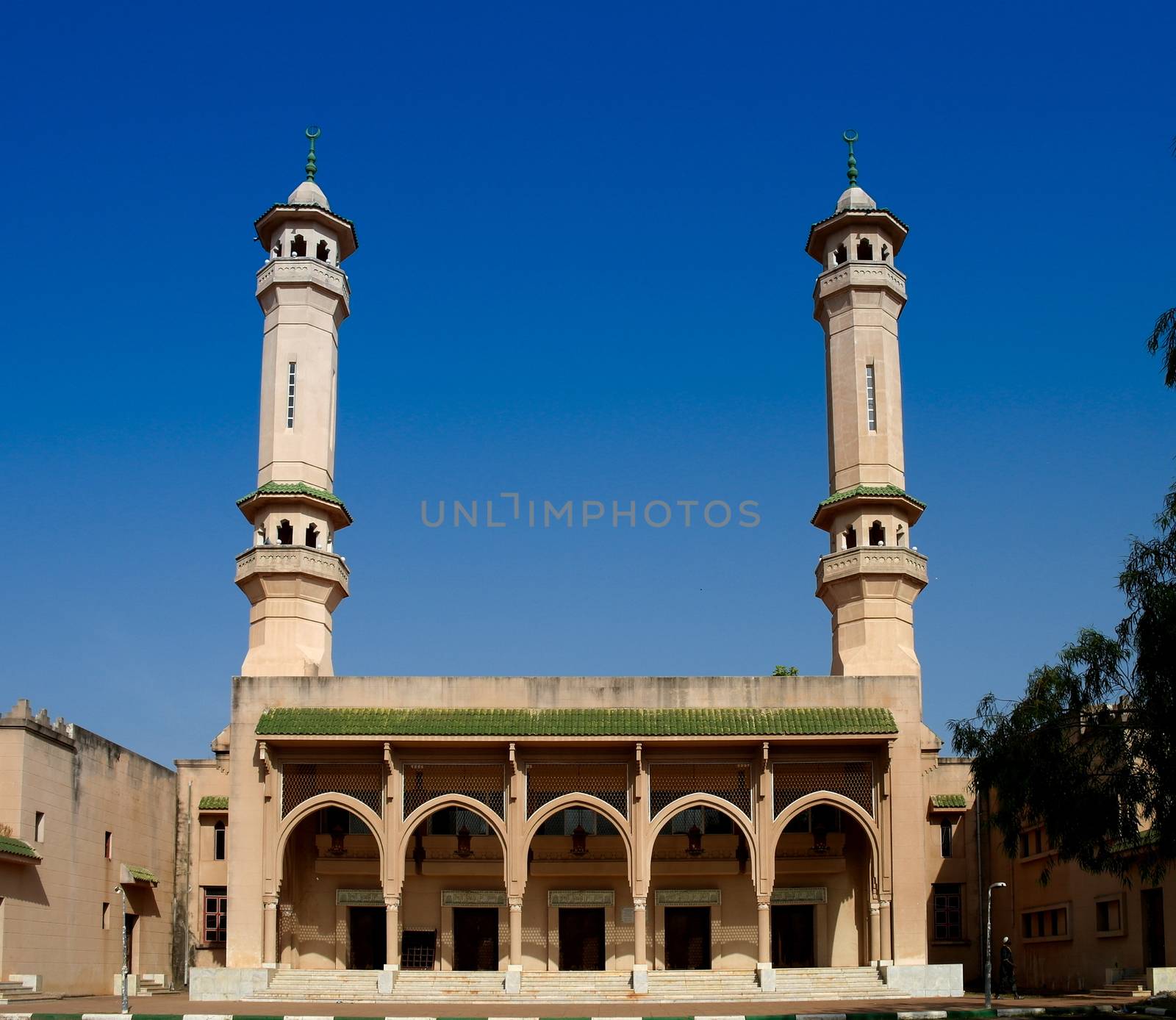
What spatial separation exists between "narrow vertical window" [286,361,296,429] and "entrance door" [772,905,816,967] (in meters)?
17.1

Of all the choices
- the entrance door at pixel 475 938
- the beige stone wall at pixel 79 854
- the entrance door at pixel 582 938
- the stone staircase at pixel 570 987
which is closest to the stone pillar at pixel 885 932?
the stone staircase at pixel 570 987

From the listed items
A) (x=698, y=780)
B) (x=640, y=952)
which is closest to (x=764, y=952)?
(x=640, y=952)

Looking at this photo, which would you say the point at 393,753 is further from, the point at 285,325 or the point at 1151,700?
the point at 1151,700

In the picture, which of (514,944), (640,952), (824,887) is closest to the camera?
(640,952)

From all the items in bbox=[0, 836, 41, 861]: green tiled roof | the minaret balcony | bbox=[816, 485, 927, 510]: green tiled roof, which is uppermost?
the minaret balcony

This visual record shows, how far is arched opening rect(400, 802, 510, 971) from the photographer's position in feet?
113

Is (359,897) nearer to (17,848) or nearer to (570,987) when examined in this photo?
(570,987)

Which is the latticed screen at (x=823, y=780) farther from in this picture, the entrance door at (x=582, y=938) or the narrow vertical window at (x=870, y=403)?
the narrow vertical window at (x=870, y=403)

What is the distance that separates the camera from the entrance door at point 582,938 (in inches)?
1362

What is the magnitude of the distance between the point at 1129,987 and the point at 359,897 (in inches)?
674

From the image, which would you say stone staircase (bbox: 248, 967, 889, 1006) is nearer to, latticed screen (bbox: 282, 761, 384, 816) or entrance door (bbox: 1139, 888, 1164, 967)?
latticed screen (bbox: 282, 761, 384, 816)

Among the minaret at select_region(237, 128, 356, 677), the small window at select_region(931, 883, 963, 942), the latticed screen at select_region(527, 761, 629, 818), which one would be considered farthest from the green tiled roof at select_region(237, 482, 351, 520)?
the small window at select_region(931, 883, 963, 942)

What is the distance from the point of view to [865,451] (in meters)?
36.9

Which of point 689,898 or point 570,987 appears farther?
point 689,898
